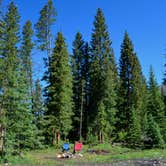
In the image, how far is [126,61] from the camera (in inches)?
2050

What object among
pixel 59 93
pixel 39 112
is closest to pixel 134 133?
pixel 59 93

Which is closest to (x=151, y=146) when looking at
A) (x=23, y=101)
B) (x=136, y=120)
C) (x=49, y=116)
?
(x=136, y=120)

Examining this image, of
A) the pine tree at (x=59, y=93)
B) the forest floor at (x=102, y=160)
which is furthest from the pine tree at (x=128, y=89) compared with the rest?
the forest floor at (x=102, y=160)

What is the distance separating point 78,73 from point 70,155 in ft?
71.9

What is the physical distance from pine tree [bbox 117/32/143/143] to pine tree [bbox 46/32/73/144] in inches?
355

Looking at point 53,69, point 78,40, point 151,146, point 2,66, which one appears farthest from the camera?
point 78,40

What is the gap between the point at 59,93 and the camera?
42656mm

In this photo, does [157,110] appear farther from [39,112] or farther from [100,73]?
[39,112]

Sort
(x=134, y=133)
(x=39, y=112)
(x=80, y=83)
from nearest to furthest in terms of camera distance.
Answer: (x=39, y=112) → (x=134, y=133) → (x=80, y=83)

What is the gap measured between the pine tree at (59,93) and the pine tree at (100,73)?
4295mm

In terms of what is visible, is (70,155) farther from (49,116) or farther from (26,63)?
(26,63)

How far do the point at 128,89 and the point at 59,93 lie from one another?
12.8 m

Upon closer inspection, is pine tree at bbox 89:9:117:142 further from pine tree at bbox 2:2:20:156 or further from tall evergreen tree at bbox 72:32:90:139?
pine tree at bbox 2:2:20:156

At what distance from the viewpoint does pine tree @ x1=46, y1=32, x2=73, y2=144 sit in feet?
137
